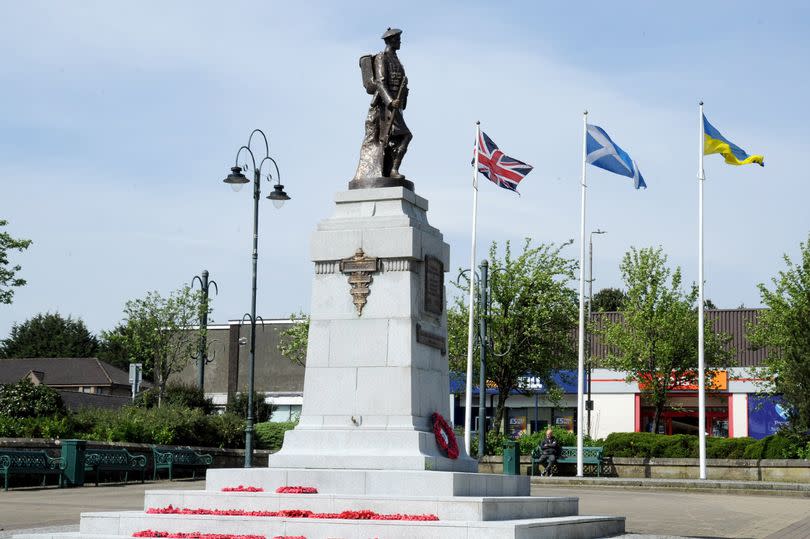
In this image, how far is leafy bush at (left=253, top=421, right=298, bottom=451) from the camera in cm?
3955

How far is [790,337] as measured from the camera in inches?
1532

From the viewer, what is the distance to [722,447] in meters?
37.3

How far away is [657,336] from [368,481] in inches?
1500

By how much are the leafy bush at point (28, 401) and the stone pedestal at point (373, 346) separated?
17.4 metres

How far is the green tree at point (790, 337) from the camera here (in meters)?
35.2

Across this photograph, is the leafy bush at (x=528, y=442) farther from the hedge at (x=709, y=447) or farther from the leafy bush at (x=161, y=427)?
the leafy bush at (x=161, y=427)

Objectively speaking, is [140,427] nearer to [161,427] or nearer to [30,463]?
[161,427]

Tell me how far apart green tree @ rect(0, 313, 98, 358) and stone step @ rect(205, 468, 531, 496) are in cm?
7895

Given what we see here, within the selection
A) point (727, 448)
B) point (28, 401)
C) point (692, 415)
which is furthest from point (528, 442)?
point (692, 415)

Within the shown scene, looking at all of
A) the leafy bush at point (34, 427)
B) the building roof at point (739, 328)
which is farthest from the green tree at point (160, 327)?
the building roof at point (739, 328)

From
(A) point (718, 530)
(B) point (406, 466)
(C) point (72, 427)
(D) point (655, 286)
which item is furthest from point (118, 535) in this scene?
→ (D) point (655, 286)

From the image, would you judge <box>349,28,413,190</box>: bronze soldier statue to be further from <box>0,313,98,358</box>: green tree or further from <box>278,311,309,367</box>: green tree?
<box>0,313,98,358</box>: green tree

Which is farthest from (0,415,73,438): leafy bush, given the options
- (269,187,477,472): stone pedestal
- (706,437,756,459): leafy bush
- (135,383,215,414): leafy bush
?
(706,437,756,459): leafy bush

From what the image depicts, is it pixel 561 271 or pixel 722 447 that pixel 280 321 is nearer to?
pixel 561 271
